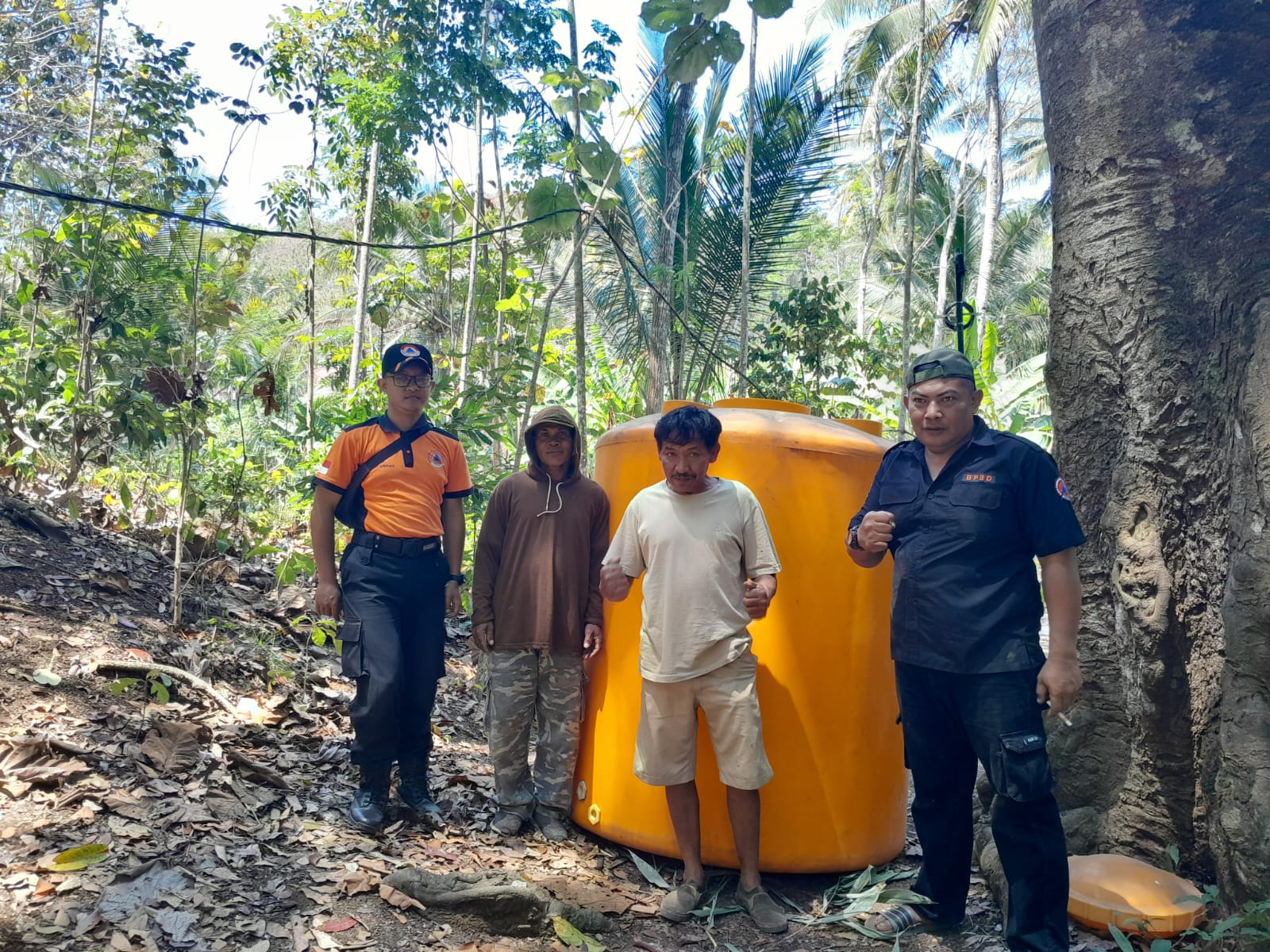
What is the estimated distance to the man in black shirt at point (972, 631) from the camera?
114 inches

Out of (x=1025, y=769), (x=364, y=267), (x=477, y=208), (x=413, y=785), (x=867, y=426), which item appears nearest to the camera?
(x=1025, y=769)

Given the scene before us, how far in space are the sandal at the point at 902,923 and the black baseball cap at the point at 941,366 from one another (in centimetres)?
184

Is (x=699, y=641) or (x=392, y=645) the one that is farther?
(x=392, y=645)

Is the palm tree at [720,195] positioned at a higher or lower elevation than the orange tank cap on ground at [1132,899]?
higher

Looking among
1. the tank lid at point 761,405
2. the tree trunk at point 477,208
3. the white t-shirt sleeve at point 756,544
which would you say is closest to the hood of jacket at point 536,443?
the tank lid at point 761,405

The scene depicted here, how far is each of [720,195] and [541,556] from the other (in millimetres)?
7667

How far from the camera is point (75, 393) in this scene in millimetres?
6219

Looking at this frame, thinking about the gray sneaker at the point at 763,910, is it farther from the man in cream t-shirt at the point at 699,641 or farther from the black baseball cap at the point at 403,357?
the black baseball cap at the point at 403,357

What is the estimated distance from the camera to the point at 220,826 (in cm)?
348

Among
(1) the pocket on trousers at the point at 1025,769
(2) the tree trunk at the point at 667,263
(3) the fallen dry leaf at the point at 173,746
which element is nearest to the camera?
(1) the pocket on trousers at the point at 1025,769

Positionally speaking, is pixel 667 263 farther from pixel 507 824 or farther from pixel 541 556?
pixel 507 824

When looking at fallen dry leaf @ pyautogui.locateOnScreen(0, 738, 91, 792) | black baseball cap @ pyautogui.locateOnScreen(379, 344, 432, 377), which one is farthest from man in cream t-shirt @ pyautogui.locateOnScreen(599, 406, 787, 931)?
fallen dry leaf @ pyautogui.locateOnScreen(0, 738, 91, 792)

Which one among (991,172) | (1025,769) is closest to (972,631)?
(1025,769)

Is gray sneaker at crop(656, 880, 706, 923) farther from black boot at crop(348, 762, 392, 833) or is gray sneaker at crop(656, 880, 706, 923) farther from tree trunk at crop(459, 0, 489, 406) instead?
tree trunk at crop(459, 0, 489, 406)
